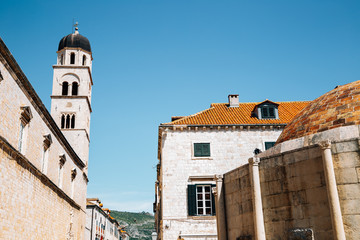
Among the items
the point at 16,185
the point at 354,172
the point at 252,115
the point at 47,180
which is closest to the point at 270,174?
the point at 354,172

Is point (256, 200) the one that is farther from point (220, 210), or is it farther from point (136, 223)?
point (136, 223)

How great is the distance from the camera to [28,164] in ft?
55.4

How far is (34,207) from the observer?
1806cm

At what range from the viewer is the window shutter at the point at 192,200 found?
24.0 m

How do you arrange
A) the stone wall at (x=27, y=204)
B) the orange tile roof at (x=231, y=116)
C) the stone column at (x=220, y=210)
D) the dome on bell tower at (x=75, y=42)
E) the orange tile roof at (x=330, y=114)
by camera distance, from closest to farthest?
the orange tile roof at (x=330, y=114)
the stone column at (x=220, y=210)
the stone wall at (x=27, y=204)
the orange tile roof at (x=231, y=116)
the dome on bell tower at (x=75, y=42)

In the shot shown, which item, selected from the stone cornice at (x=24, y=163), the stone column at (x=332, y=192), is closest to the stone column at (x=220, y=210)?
the stone column at (x=332, y=192)

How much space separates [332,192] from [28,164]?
13.4 meters

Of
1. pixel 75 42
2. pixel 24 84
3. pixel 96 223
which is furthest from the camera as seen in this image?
pixel 96 223

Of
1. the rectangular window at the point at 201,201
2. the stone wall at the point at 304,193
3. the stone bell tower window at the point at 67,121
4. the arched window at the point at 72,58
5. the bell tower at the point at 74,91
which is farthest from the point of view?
the arched window at the point at 72,58

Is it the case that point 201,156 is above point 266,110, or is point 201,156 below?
below

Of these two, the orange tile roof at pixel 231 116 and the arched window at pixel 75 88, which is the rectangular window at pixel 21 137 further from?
the arched window at pixel 75 88

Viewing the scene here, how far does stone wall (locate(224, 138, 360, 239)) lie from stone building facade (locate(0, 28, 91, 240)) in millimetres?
9497

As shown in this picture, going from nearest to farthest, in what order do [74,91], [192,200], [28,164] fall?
1. [28,164]
2. [192,200]
3. [74,91]

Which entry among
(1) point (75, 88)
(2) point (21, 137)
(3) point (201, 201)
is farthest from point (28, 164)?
(1) point (75, 88)
